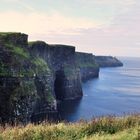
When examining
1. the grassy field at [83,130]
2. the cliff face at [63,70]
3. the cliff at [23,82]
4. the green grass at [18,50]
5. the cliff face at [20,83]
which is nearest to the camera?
the grassy field at [83,130]

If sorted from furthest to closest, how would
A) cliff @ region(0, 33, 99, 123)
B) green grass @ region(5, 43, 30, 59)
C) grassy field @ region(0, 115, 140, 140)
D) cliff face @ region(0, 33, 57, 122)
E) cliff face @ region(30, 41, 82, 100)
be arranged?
cliff face @ region(30, 41, 82, 100) → green grass @ region(5, 43, 30, 59) → cliff @ region(0, 33, 99, 123) → cliff face @ region(0, 33, 57, 122) → grassy field @ region(0, 115, 140, 140)

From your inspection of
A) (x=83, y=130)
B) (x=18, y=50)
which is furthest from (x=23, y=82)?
(x=83, y=130)

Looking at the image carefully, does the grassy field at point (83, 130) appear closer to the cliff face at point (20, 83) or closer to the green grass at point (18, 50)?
the cliff face at point (20, 83)

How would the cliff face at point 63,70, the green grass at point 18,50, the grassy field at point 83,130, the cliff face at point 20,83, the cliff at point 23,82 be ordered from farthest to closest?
the cliff face at point 63,70
the green grass at point 18,50
the cliff at point 23,82
the cliff face at point 20,83
the grassy field at point 83,130

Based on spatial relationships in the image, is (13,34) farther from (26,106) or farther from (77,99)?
(77,99)

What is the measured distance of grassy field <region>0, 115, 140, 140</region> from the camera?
17.6 meters

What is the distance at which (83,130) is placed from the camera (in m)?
19.0

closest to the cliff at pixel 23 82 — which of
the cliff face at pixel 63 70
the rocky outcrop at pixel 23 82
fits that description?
the rocky outcrop at pixel 23 82

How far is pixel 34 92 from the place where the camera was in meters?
99.8

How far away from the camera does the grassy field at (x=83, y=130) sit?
1761 centimetres

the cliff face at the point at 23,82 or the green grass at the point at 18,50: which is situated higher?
the green grass at the point at 18,50

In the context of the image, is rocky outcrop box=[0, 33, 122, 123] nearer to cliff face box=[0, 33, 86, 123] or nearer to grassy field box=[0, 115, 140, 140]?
cliff face box=[0, 33, 86, 123]

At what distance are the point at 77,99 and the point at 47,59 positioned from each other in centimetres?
1759

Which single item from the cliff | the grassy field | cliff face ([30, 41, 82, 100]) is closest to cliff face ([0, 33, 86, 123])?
the cliff
